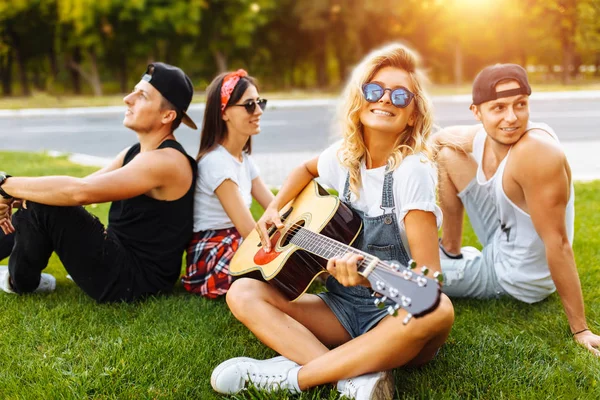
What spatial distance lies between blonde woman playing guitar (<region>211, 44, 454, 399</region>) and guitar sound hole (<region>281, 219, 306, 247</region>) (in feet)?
0.27

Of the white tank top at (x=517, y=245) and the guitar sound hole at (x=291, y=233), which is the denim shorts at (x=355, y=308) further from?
the white tank top at (x=517, y=245)

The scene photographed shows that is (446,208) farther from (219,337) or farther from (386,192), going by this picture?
(219,337)

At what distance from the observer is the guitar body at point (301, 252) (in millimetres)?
2689

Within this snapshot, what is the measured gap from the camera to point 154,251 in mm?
3570

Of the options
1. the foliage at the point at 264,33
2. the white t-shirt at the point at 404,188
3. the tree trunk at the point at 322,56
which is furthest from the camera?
the tree trunk at the point at 322,56

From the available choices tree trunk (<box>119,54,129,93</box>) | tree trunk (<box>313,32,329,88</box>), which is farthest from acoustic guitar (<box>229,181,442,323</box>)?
tree trunk (<box>119,54,129,93</box>)

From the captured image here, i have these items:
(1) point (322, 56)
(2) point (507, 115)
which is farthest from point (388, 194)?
(1) point (322, 56)

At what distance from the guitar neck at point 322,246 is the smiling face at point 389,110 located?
578mm

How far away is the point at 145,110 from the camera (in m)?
3.49

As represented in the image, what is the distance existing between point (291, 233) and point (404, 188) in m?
0.66

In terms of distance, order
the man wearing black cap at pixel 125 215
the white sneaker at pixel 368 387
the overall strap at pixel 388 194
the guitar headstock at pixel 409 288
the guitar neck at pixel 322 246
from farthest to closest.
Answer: the man wearing black cap at pixel 125 215
the overall strap at pixel 388 194
the white sneaker at pixel 368 387
the guitar neck at pixel 322 246
the guitar headstock at pixel 409 288

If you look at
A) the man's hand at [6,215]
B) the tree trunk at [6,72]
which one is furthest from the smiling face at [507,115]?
the tree trunk at [6,72]

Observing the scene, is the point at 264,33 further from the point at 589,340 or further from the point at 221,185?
the point at 589,340

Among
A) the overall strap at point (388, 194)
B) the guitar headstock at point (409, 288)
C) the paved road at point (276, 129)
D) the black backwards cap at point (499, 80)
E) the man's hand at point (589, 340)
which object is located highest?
the black backwards cap at point (499, 80)
